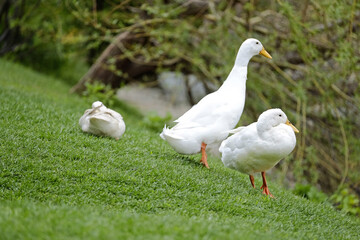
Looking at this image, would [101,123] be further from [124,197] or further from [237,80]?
[237,80]

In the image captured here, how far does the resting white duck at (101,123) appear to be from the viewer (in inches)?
203

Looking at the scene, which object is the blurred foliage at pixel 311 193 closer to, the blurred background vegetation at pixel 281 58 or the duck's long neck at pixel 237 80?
the blurred background vegetation at pixel 281 58

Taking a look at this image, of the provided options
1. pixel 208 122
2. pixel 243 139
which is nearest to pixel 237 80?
pixel 208 122

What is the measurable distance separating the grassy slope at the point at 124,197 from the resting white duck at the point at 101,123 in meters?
0.13

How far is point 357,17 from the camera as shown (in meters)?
7.62

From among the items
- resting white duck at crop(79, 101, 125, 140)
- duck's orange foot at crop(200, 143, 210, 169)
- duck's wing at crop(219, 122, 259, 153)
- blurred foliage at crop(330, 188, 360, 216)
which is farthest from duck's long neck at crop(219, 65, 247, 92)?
blurred foliage at crop(330, 188, 360, 216)

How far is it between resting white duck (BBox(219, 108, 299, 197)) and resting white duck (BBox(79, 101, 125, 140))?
4.91 ft

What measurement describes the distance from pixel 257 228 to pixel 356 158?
4.36 metres

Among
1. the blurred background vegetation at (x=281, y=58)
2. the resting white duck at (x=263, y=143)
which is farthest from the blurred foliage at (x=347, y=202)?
the resting white duck at (x=263, y=143)

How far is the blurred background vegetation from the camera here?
705 centimetres

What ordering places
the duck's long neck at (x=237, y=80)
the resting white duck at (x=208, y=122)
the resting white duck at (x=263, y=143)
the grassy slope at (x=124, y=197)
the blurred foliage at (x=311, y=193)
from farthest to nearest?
the blurred foliage at (x=311, y=193), the duck's long neck at (x=237, y=80), the resting white duck at (x=208, y=122), the resting white duck at (x=263, y=143), the grassy slope at (x=124, y=197)

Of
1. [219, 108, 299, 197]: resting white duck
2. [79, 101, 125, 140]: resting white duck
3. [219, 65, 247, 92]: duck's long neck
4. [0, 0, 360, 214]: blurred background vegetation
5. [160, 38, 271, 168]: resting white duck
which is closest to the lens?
[219, 108, 299, 197]: resting white duck

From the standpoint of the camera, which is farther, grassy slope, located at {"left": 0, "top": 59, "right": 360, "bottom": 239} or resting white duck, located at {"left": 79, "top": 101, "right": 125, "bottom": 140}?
resting white duck, located at {"left": 79, "top": 101, "right": 125, "bottom": 140}

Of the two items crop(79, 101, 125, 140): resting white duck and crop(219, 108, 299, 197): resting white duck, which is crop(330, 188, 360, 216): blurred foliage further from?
crop(79, 101, 125, 140): resting white duck
